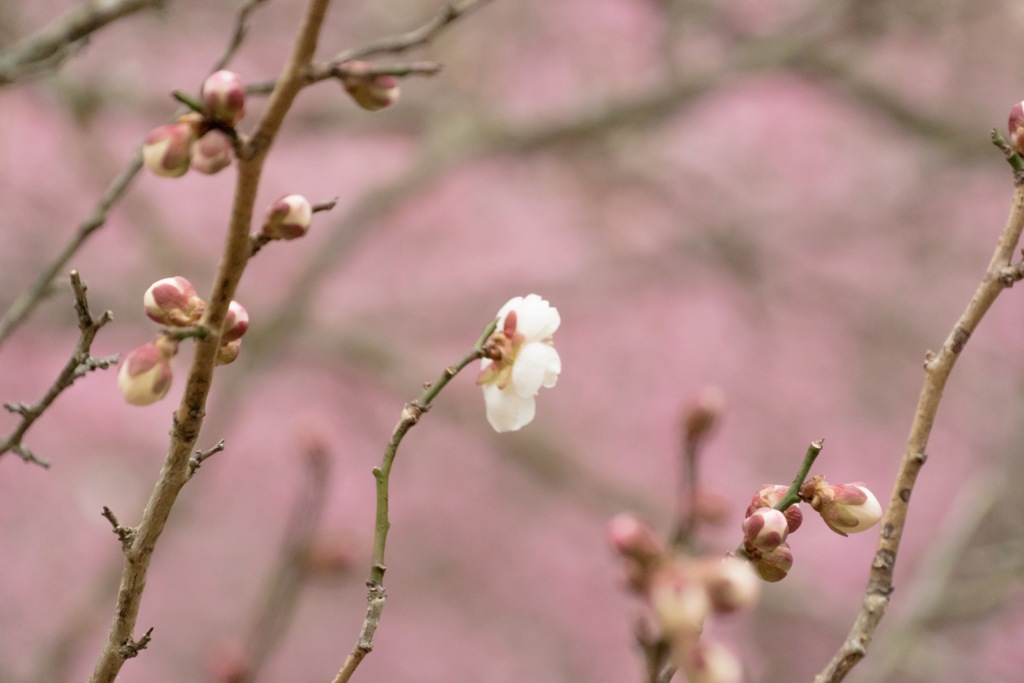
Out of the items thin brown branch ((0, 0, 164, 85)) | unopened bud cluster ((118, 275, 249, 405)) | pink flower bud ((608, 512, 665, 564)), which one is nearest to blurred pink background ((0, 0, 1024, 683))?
thin brown branch ((0, 0, 164, 85))

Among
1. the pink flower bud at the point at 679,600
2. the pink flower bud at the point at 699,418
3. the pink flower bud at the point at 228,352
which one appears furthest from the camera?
the pink flower bud at the point at 699,418

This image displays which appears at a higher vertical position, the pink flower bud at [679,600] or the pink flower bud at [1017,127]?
the pink flower bud at [1017,127]

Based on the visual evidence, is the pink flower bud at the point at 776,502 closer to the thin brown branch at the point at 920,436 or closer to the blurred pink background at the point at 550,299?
the thin brown branch at the point at 920,436

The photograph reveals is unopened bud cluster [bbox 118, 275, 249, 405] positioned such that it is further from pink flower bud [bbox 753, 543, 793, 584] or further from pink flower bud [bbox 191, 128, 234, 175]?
pink flower bud [bbox 753, 543, 793, 584]

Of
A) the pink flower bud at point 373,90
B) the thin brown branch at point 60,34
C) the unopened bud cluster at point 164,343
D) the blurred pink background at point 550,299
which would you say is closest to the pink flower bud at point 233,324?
the unopened bud cluster at point 164,343

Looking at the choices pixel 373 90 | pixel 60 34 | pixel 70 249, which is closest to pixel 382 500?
pixel 373 90

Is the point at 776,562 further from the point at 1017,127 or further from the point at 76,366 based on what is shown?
the point at 76,366
